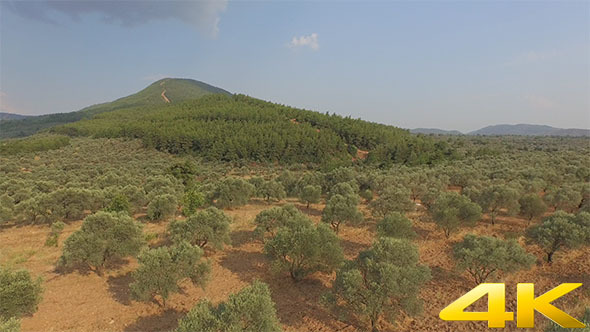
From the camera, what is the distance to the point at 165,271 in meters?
13.6

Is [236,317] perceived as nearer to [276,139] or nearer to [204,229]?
[204,229]

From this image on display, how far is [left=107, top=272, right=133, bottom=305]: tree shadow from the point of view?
14.5 meters

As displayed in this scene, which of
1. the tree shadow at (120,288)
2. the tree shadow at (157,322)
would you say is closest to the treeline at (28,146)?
the tree shadow at (120,288)

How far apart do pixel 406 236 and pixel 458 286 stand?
16.0 ft

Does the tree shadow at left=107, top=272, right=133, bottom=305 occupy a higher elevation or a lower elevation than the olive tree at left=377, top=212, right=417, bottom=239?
lower

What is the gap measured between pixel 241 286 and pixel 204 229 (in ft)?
16.9

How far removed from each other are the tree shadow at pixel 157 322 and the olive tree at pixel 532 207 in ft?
102

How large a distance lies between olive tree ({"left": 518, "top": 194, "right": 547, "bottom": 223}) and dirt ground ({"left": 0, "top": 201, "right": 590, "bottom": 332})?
3.01 metres

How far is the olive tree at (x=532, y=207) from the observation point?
81.1 ft

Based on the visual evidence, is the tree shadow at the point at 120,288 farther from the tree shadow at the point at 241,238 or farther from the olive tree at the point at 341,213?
the olive tree at the point at 341,213

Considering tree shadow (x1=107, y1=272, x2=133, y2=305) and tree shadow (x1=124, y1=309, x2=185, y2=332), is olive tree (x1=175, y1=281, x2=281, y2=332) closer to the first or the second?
→ tree shadow (x1=124, y1=309, x2=185, y2=332)

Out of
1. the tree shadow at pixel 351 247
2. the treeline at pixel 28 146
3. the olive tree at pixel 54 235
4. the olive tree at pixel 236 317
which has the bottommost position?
the tree shadow at pixel 351 247

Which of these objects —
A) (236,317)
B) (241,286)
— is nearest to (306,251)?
(241,286)

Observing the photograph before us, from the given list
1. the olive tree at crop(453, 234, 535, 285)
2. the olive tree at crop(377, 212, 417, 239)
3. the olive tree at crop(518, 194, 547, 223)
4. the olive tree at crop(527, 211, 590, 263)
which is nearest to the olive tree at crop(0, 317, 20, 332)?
the olive tree at crop(377, 212, 417, 239)
